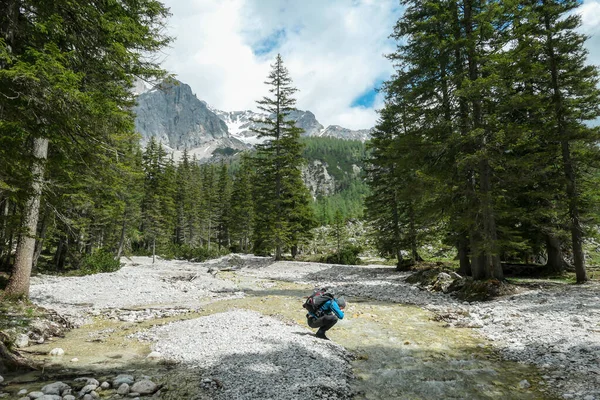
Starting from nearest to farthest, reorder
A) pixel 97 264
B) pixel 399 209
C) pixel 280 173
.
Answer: pixel 97 264, pixel 399 209, pixel 280 173

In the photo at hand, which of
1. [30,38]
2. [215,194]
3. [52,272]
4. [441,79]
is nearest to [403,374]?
[30,38]

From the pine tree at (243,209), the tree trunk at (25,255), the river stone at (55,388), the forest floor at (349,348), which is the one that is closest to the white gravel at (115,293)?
the forest floor at (349,348)

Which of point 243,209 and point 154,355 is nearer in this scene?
point 154,355

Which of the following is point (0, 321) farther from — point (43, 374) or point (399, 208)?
point (399, 208)

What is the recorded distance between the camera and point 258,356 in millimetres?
6547

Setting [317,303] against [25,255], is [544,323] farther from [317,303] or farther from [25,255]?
[25,255]

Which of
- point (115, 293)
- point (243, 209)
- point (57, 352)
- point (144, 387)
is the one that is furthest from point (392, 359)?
point (243, 209)

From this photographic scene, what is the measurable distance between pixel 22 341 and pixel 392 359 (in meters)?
8.11

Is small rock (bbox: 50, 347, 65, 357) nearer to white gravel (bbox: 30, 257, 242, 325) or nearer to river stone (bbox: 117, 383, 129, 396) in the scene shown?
river stone (bbox: 117, 383, 129, 396)

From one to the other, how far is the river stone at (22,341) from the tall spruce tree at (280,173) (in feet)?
74.1

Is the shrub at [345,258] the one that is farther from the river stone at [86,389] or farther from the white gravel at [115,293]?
the river stone at [86,389]

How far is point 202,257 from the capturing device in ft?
135

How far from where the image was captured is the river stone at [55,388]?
4707mm

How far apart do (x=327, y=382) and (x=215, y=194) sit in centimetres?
5407
